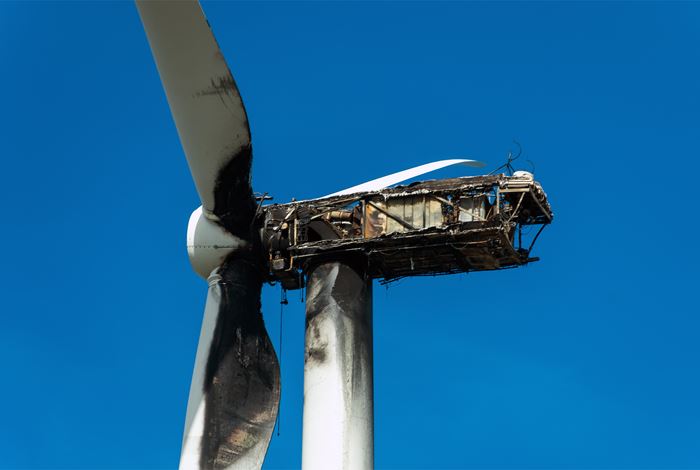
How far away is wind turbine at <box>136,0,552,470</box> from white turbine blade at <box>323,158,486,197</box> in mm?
62

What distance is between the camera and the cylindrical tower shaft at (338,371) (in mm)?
29812

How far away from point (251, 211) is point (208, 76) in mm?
4181

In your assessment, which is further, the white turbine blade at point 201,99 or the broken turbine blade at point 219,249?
the broken turbine blade at point 219,249

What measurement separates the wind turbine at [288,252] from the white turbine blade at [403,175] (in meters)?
0.06

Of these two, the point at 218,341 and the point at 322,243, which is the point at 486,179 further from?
the point at 218,341

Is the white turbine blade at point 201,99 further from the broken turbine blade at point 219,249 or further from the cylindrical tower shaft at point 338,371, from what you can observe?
the cylindrical tower shaft at point 338,371

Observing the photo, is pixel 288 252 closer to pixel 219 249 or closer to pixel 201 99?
pixel 219 249

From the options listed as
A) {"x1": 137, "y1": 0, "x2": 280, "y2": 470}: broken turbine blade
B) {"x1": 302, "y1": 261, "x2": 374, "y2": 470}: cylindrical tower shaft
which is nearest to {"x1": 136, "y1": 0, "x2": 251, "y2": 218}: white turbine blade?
{"x1": 137, "y1": 0, "x2": 280, "y2": 470}: broken turbine blade

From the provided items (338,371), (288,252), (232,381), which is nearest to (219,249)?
(288,252)

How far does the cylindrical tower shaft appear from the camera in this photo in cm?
2981

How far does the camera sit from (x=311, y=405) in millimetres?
30422

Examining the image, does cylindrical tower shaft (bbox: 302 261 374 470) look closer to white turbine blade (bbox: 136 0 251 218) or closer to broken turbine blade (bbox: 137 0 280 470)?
broken turbine blade (bbox: 137 0 280 470)

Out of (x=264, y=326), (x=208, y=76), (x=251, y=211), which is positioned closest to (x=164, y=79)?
(x=208, y=76)

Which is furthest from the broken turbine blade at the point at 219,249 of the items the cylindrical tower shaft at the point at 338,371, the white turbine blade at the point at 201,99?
the cylindrical tower shaft at the point at 338,371
